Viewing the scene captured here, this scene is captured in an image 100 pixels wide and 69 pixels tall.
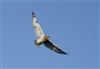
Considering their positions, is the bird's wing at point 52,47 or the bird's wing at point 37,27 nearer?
the bird's wing at point 37,27

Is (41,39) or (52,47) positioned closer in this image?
(41,39)

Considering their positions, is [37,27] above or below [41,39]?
above

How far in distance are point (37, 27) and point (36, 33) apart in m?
1.04

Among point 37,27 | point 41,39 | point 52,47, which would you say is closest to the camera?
point 41,39

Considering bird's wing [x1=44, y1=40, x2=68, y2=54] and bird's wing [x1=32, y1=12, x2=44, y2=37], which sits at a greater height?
bird's wing [x1=32, y1=12, x2=44, y2=37]

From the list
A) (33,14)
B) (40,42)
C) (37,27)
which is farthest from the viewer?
(33,14)

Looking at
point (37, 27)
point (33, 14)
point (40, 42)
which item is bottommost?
point (40, 42)

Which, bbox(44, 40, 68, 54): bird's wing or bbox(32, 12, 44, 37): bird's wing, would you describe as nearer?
bbox(32, 12, 44, 37): bird's wing

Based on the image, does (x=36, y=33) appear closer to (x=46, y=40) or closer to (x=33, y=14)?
(x=46, y=40)

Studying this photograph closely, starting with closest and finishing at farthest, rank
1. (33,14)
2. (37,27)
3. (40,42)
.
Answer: (40,42) < (37,27) < (33,14)

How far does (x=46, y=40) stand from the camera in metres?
19.3

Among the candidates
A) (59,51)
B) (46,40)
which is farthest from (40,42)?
(59,51)

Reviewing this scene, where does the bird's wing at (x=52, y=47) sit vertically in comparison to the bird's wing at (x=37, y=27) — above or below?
below

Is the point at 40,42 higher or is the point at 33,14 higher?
the point at 33,14
